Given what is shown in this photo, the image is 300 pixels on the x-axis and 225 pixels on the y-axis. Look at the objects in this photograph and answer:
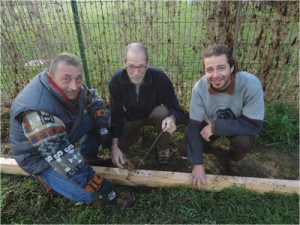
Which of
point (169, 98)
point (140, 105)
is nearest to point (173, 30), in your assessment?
point (169, 98)

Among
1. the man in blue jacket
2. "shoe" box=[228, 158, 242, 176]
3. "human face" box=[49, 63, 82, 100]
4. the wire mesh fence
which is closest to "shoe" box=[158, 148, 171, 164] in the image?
"shoe" box=[228, 158, 242, 176]

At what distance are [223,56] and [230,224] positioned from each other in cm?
153

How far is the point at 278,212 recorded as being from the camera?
2.01 meters

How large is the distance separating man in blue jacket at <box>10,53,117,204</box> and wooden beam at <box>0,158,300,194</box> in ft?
1.15

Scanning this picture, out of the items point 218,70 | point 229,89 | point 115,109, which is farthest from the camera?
point 115,109

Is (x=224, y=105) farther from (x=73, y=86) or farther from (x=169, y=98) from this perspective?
(x=73, y=86)

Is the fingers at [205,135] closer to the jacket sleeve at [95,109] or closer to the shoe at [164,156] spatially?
the shoe at [164,156]

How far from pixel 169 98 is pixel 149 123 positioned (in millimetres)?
447

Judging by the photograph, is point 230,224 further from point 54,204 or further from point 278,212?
point 54,204

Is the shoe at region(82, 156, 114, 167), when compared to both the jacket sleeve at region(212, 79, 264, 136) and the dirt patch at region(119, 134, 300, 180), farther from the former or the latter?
the jacket sleeve at region(212, 79, 264, 136)

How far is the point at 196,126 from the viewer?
2.15 m

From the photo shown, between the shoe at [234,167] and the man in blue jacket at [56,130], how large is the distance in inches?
54.7

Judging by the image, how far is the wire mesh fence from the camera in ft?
9.27

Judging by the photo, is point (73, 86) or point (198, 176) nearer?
point (73, 86)
